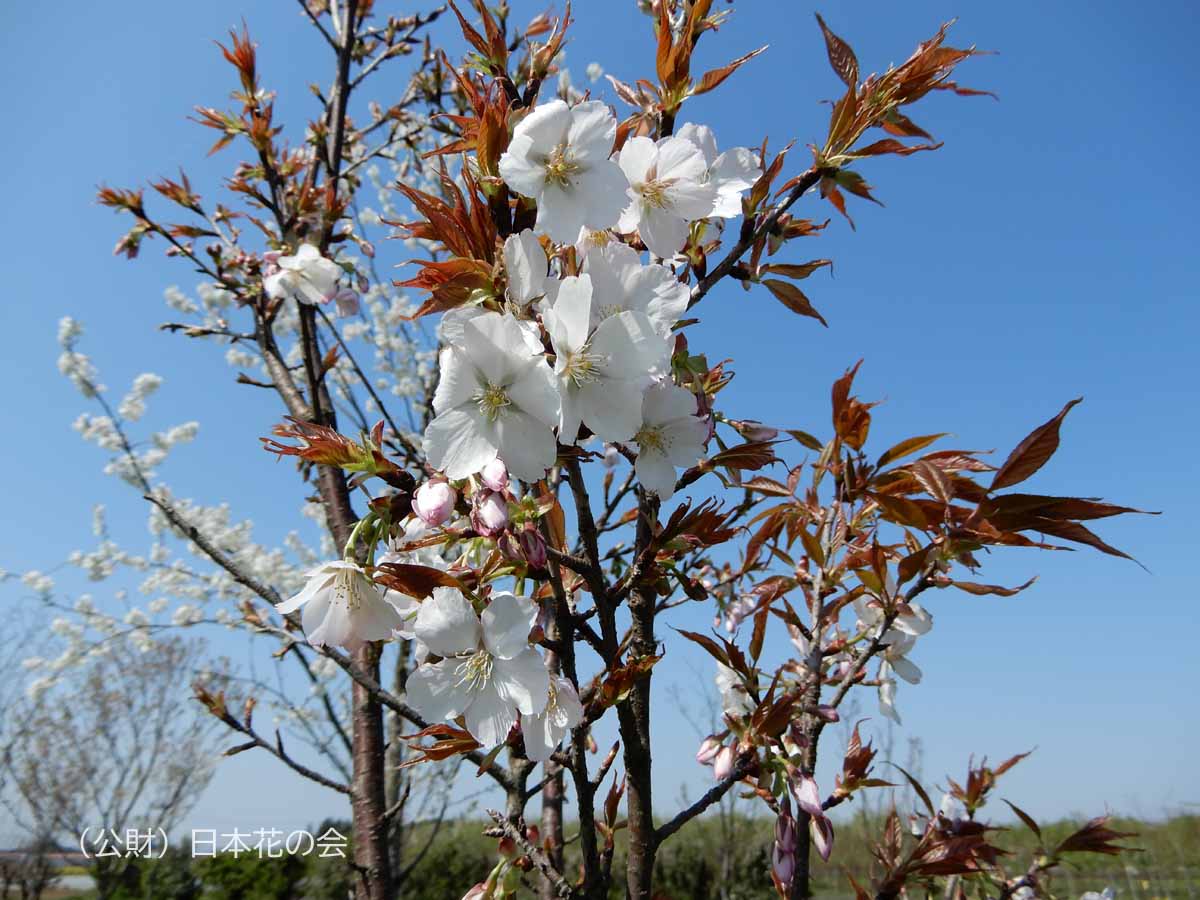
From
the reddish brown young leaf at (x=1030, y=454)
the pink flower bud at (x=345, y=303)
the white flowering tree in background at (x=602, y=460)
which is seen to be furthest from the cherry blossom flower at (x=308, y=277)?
the reddish brown young leaf at (x=1030, y=454)

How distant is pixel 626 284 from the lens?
2.36 feet

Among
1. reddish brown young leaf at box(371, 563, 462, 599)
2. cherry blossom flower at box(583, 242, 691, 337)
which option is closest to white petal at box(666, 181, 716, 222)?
cherry blossom flower at box(583, 242, 691, 337)

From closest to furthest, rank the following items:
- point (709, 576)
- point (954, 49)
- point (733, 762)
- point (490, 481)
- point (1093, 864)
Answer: point (490, 481) → point (954, 49) → point (733, 762) → point (709, 576) → point (1093, 864)

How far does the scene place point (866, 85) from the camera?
875mm

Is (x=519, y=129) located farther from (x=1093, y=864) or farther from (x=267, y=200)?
(x=1093, y=864)

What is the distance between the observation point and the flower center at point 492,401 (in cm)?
68

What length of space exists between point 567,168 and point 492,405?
0.26 metres

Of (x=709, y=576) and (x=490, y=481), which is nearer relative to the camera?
(x=490, y=481)

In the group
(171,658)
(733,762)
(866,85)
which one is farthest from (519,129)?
(171,658)

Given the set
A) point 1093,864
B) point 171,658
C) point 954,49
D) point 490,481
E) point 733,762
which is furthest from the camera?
point 171,658

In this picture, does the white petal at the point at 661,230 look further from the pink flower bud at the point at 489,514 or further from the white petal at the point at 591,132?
the pink flower bud at the point at 489,514

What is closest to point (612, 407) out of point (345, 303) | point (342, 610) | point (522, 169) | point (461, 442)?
point (461, 442)

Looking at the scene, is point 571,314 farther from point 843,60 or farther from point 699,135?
point 843,60

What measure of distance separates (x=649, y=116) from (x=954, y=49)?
373mm
